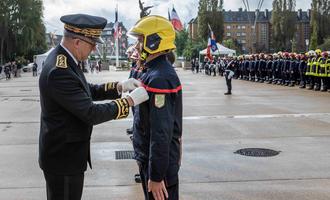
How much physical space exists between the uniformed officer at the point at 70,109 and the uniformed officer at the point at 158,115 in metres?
0.13

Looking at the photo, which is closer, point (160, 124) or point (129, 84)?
point (160, 124)

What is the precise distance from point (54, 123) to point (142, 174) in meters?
0.78

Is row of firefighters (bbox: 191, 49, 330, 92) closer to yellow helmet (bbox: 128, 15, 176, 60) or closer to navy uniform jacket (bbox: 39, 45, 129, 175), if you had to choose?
yellow helmet (bbox: 128, 15, 176, 60)

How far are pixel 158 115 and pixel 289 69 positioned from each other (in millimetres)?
26423

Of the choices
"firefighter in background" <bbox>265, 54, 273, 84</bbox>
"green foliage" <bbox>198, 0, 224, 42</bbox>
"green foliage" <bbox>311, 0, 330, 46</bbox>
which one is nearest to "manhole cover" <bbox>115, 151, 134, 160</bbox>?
"firefighter in background" <bbox>265, 54, 273, 84</bbox>

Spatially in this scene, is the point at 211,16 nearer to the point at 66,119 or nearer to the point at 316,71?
the point at 316,71

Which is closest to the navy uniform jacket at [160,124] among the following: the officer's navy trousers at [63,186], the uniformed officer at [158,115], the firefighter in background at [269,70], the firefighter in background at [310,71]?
the uniformed officer at [158,115]

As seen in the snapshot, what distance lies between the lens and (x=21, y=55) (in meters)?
79.6

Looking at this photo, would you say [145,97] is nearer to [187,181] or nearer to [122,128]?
[187,181]

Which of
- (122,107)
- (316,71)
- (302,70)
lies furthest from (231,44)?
(122,107)

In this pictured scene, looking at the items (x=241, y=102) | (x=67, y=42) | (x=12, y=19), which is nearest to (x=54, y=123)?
(x=67, y=42)

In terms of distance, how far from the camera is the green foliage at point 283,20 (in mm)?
106062

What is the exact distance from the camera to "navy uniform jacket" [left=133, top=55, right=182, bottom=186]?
3338 millimetres

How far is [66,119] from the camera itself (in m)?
3.39
